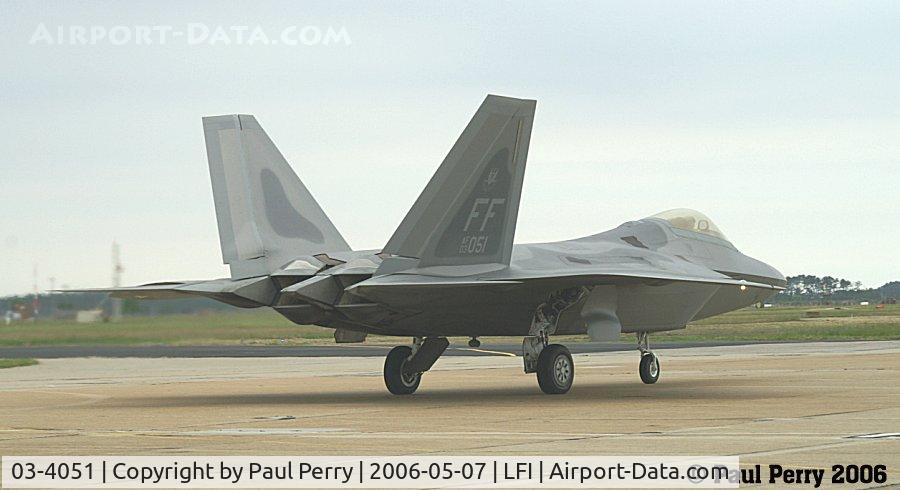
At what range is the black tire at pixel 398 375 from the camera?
21734 millimetres

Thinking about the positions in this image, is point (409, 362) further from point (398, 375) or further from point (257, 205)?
point (257, 205)

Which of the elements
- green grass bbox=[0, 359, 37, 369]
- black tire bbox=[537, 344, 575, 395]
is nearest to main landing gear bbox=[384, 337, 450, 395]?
black tire bbox=[537, 344, 575, 395]

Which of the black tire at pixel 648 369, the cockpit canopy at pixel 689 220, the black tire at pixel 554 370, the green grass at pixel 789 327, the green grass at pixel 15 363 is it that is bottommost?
the green grass at pixel 789 327

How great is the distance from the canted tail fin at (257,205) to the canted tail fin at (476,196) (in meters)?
3.45

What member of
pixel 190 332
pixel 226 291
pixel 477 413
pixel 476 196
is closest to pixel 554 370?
pixel 476 196

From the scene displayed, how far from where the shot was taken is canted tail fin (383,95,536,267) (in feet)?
61.4

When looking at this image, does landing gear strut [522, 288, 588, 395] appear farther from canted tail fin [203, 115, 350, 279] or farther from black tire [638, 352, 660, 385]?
canted tail fin [203, 115, 350, 279]

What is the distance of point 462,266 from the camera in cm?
1939

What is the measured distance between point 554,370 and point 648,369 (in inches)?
154

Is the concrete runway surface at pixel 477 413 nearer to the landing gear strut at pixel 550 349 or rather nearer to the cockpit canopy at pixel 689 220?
the landing gear strut at pixel 550 349

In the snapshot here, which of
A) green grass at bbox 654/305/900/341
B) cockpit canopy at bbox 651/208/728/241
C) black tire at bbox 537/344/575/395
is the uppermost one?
cockpit canopy at bbox 651/208/728/241

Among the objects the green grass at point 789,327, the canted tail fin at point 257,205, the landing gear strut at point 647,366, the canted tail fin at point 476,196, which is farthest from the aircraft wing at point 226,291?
the green grass at point 789,327

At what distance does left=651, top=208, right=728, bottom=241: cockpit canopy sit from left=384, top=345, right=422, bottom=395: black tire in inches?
221

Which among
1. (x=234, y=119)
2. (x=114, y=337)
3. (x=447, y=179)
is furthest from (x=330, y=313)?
(x=114, y=337)
